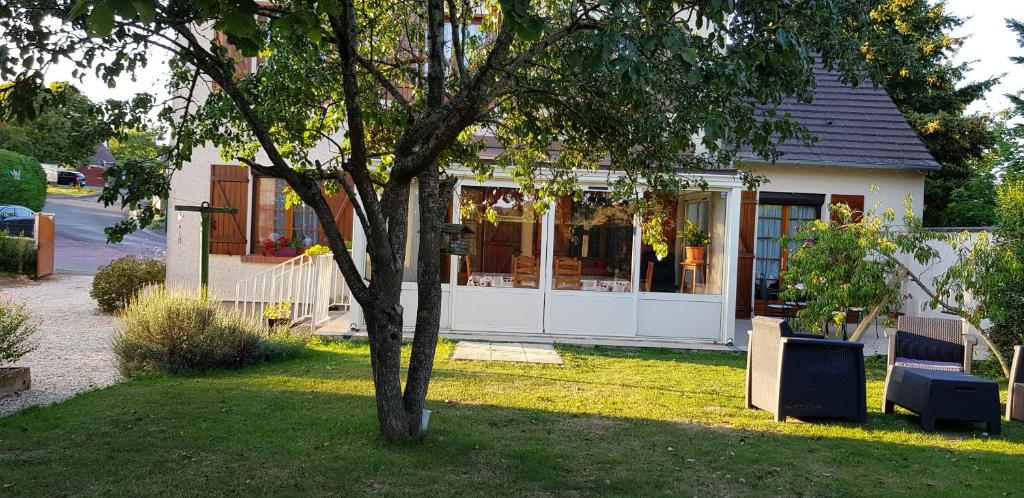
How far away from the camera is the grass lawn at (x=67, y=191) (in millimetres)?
49016

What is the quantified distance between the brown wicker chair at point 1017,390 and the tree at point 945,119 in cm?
1082

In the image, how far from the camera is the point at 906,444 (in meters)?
6.83

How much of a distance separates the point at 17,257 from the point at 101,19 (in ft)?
64.1

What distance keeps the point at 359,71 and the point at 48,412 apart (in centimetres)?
380

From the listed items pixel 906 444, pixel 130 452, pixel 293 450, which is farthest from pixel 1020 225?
pixel 130 452

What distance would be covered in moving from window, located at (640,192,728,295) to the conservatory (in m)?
0.02

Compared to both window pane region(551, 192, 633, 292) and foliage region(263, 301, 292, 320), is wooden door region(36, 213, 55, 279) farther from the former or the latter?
window pane region(551, 192, 633, 292)

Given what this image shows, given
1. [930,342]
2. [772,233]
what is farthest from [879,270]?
[772,233]

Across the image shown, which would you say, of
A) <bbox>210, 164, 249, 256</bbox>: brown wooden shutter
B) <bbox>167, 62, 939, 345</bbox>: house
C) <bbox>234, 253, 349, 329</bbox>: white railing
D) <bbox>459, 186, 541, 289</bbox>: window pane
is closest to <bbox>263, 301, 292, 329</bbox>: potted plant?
<bbox>234, 253, 349, 329</bbox>: white railing

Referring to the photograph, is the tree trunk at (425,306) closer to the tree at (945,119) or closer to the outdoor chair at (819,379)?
the outdoor chair at (819,379)

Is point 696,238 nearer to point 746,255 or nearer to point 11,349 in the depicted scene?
point 746,255

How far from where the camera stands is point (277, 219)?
→ 52.5 feet

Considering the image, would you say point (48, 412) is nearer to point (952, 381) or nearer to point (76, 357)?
point (76, 357)

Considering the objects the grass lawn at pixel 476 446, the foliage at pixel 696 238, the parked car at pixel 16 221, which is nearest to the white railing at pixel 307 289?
the grass lawn at pixel 476 446
